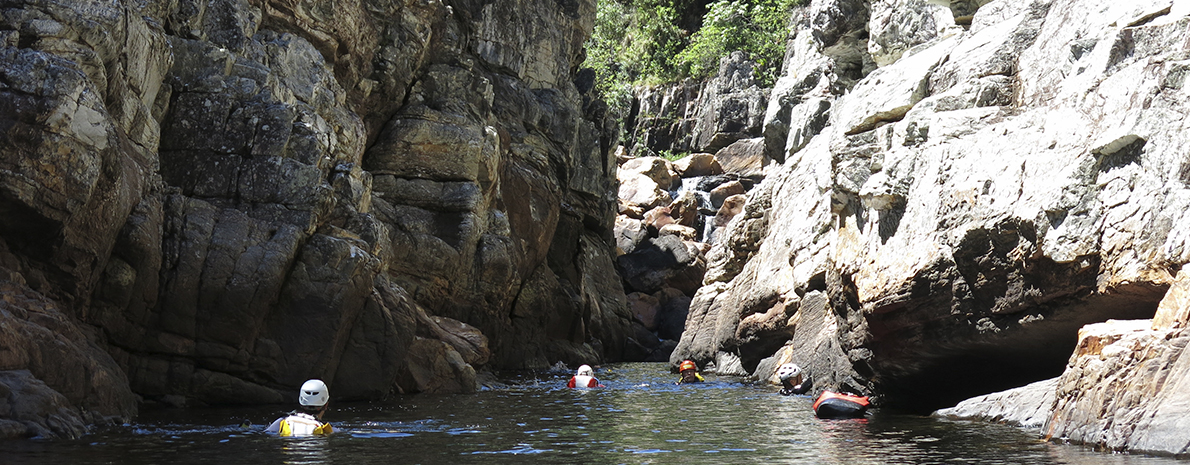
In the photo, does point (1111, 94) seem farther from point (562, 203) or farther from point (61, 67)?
point (562, 203)

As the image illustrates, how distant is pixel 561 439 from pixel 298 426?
12.9ft

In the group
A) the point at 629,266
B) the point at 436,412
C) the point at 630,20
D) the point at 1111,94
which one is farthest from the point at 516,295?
the point at 630,20

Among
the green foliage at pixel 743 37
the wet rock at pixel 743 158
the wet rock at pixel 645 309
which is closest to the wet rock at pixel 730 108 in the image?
the wet rock at pixel 743 158

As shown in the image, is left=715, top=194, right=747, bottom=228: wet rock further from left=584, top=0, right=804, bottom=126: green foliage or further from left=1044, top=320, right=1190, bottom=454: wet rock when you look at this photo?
left=1044, top=320, right=1190, bottom=454: wet rock

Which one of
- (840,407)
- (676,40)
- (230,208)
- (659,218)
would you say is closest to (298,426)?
(230,208)

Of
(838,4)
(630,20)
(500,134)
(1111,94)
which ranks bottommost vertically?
(1111,94)

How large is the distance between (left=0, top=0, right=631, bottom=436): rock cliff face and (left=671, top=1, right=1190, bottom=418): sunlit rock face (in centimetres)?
1048

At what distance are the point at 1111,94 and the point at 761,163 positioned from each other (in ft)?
163

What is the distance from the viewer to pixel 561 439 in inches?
597

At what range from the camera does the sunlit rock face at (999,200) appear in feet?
44.6

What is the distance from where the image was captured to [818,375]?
77.3 feet

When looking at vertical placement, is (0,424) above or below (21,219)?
below

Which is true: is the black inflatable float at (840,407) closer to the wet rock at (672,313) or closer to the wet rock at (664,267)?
the wet rock at (672,313)

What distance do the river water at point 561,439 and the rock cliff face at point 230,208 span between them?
123cm
